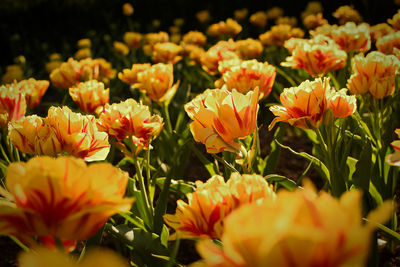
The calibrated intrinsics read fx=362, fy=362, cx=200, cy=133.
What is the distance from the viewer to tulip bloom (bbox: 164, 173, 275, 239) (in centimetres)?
51

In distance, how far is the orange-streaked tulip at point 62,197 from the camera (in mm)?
413

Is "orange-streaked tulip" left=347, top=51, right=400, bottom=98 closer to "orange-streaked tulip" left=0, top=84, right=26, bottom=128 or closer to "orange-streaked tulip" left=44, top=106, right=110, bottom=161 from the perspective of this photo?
"orange-streaked tulip" left=44, top=106, right=110, bottom=161

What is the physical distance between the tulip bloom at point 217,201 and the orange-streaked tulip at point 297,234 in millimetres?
167

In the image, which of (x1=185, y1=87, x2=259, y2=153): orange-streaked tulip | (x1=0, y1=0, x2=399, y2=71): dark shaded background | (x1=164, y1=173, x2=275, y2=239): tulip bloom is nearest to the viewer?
(x1=164, y1=173, x2=275, y2=239): tulip bloom

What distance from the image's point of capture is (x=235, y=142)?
32.9 inches

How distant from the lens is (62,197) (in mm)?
418

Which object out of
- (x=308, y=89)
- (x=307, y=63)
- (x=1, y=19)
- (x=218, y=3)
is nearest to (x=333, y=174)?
(x=308, y=89)

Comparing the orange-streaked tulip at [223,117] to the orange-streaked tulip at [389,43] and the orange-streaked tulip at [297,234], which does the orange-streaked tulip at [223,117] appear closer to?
the orange-streaked tulip at [297,234]

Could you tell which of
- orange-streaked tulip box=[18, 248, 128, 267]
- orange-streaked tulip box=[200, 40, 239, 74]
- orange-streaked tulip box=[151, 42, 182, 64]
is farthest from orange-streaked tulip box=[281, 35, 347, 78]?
orange-streaked tulip box=[18, 248, 128, 267]

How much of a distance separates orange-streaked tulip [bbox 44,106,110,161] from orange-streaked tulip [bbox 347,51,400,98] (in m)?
0.79

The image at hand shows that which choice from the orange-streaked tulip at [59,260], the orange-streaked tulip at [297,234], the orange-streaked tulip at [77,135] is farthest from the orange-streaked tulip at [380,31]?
the orange-streaked tulip at [59,260]

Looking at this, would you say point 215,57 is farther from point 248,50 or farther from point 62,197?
point 62,197

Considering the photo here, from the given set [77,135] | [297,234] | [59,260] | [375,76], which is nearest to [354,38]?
[375,76]

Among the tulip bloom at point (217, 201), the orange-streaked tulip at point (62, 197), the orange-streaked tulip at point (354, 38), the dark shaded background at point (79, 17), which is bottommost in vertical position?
the dark shaded background at point (79, 17)
